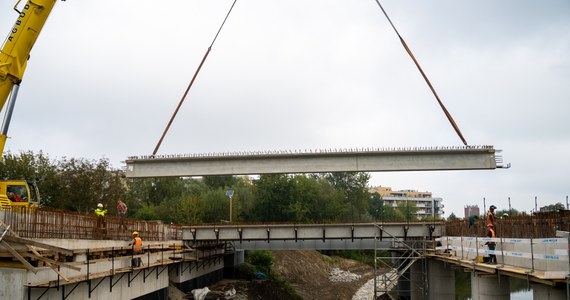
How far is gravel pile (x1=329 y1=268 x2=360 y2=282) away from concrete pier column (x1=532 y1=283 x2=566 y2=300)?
53.9 metres

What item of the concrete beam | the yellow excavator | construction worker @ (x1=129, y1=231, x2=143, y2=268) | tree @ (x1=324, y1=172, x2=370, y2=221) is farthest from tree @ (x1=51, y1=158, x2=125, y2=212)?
tree @ (x1=324, y1=172, x2=370, y2=221)

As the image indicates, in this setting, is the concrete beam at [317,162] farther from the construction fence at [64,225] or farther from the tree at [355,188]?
the tree at [355,188]

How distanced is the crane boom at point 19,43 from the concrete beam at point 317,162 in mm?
20437

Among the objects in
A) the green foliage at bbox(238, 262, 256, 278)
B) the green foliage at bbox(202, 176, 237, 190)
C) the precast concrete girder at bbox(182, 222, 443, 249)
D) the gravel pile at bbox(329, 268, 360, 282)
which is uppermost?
the green foliage at bbox(202, 176, 237, 190)

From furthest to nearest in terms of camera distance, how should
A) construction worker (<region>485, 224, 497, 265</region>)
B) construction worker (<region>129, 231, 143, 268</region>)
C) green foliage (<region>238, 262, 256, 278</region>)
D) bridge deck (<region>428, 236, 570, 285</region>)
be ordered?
green foliage (<region>238, 262, 256, 278</region>)
construction worker (<region>129, 231, 143, 268</region>)
construction worker (<region>485, 224, 497, 265</region>)
bridge deck (<region>428, 236, 570, 285</region>)

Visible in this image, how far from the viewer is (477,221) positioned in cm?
2736

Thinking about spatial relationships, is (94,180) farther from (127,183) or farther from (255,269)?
(127,183)

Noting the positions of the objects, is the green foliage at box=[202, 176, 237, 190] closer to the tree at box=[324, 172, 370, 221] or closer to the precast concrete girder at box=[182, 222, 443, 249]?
the tree at box=[324, 172, 370, 221]

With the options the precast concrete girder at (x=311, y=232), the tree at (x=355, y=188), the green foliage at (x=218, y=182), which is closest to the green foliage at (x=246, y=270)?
the precast concrete girder at (x=311, y=232)

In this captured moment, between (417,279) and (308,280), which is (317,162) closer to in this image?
(417,279)

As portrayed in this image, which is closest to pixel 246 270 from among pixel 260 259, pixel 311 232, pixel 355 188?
pixel 260 259

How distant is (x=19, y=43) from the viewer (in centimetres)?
2214

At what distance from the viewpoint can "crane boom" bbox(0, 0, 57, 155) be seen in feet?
72.1

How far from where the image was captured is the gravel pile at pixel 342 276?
70.7 meters
